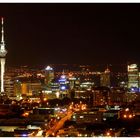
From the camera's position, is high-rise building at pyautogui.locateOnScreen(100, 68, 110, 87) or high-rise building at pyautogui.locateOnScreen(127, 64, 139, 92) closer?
high-rise building at pyautogui.locateOnScreen(100, 68, 110, 87)

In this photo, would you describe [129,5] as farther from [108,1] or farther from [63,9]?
[63,9]

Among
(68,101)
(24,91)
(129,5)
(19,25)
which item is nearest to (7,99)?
(24,91)

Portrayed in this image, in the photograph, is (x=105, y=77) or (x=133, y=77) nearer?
(x=105, y=77)

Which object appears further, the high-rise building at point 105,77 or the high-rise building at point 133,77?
the high-rise building at point 133,77

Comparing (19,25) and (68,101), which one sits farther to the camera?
(68,101)

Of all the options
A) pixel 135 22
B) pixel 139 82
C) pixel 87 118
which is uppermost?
pixel 135 22

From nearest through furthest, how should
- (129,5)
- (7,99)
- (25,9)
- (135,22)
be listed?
(129,5)
(25,9)
(135,22)
(7,99)

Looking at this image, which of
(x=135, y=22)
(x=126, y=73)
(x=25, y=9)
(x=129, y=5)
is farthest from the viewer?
(x=126, y=73)

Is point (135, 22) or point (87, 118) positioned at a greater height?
point (135, 22)
